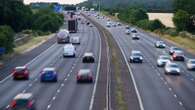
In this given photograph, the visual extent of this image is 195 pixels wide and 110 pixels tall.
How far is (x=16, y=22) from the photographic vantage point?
146625 mm

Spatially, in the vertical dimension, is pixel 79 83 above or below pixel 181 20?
above

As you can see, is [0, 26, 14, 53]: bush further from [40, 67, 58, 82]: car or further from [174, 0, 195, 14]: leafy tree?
[174, 0, 195, 14]: leafy tree

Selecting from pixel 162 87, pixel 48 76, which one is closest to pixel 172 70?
pixel 162 87

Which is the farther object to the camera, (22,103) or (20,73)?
(20,73)

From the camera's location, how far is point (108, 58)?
8438cm

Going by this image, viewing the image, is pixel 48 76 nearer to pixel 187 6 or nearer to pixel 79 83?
pixel 79 83

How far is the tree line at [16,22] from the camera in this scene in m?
89.2

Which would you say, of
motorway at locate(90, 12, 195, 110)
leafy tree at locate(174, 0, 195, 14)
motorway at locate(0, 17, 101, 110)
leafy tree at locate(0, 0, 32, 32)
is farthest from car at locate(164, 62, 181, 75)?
leafy tree at locate(174, 0, 195, 14)

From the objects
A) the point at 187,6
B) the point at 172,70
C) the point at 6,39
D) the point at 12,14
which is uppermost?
the point at 172,70

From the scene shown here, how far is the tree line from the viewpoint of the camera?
293 ft

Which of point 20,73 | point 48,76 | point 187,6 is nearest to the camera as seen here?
point 48,76

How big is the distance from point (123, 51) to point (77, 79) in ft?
136

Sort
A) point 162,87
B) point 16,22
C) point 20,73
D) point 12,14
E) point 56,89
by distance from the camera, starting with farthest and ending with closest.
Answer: point 16,22 → point 12,14 → point 20,73 → point 162,87 → point 56,89

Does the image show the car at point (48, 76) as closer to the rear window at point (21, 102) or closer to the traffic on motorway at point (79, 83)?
the traffic on motorway at point (79, 83)
